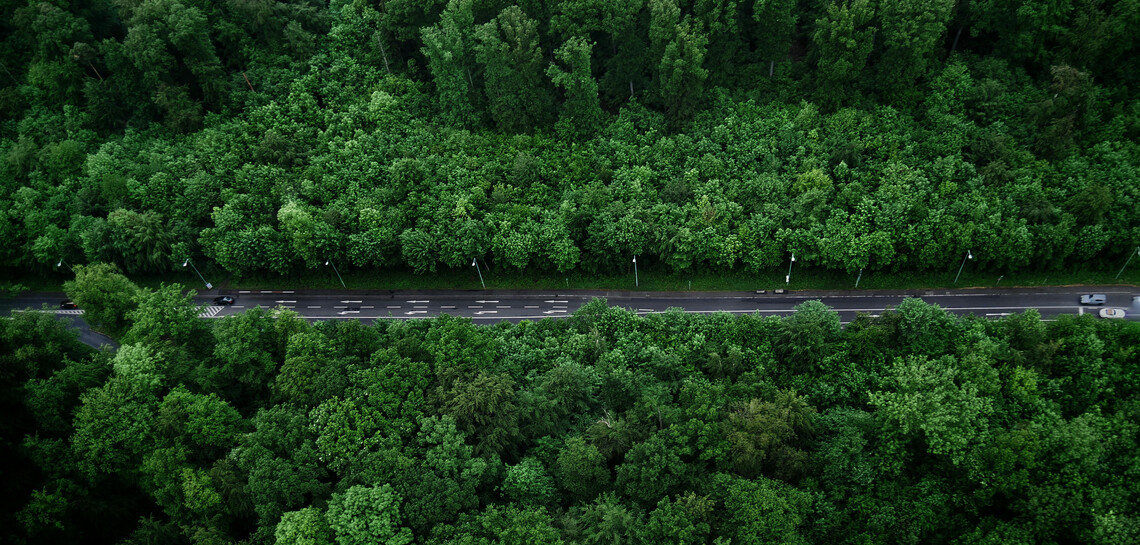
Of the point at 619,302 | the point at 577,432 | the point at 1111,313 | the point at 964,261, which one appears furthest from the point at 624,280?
the point at 1111,313

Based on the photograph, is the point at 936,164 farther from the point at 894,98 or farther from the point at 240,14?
the point at 240,14

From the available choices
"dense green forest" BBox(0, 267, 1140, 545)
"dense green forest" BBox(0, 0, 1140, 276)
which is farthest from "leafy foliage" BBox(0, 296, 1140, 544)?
"dense green forest" BBox(0, 0, 1140, 276)

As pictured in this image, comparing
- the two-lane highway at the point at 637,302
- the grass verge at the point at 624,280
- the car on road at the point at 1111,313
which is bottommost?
the car on road at the point at 1111,313

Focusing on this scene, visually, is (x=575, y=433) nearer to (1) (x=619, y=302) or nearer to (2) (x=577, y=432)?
(2) (x=577, y=432)

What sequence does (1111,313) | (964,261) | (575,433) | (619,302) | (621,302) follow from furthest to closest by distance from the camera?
(619,302), (621,302), (964,261), (1111,313), (575,433)

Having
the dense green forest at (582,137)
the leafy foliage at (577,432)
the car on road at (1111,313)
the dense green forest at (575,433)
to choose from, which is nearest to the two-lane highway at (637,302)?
the car on road at (1111,313)

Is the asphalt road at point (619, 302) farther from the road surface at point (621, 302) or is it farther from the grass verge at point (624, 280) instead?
the grass verge at point (624, 280)

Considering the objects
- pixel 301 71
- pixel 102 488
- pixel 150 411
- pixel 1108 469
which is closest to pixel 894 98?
pixel 1108 469
